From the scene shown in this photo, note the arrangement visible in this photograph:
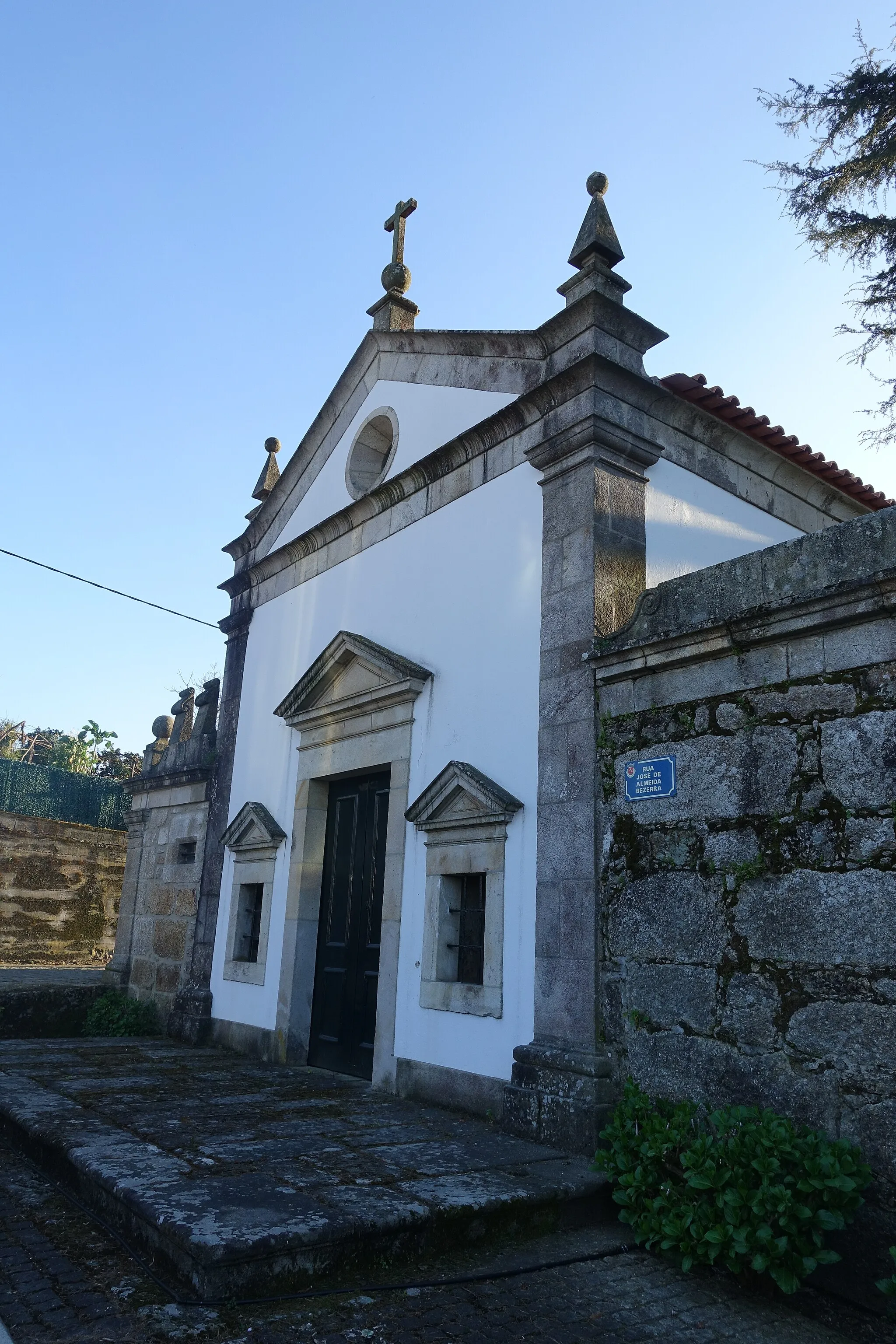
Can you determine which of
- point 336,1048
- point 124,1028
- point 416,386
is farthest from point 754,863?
point 124,1028

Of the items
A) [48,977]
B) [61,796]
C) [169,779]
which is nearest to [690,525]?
[169,779]

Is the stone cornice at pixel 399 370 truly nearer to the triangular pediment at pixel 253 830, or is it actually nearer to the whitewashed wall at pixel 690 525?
the whitewashed wall at pixel 690 525

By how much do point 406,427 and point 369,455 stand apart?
0.78 m

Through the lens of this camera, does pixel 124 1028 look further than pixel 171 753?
No

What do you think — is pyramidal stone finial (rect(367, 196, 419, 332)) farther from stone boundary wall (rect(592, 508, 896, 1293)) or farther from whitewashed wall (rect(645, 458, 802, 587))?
stone boundary wall (rect(592, 508, 896, 1293))

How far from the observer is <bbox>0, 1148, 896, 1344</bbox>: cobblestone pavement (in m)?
2.69

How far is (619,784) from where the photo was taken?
466 cm

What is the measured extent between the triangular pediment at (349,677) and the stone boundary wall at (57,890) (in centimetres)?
538

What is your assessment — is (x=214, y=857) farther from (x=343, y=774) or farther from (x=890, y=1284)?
(x=890, y=1284)

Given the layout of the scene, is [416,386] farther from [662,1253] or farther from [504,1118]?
[662,1253]

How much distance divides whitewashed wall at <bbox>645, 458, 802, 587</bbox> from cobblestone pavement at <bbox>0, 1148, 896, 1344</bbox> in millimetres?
3425

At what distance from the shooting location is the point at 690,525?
5.90m

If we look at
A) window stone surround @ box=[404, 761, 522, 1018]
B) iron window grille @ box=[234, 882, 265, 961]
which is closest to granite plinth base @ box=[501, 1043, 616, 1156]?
window stone surround @ box=[404, 761, 522, 1018]

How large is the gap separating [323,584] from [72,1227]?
17.3 feet
